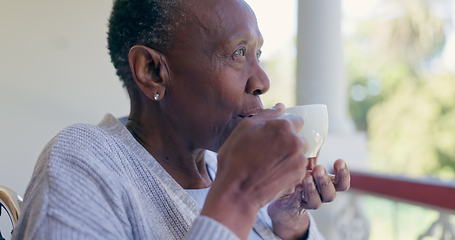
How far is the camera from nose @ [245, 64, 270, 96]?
116 centimetres

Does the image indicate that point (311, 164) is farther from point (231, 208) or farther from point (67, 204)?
point (67, 204)

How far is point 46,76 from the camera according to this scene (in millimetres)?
2131

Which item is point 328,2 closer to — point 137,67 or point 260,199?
point 137,67

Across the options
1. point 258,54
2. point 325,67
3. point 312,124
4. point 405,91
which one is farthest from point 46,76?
point 405,91

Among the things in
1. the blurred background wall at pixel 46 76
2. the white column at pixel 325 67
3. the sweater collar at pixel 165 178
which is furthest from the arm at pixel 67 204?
the white column at pixel 325 67

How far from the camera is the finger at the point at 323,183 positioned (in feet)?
3.98

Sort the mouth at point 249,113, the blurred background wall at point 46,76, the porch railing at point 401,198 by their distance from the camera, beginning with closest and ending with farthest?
the mouth at point 249,113 < the blurred background wall at point 46,76 < the porch railing at point 401,198

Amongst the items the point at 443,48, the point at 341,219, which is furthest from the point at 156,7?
the point at 443,48

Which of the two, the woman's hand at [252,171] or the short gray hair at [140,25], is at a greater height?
the short gray hair at [140,25]

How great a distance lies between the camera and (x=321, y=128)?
1049 mm

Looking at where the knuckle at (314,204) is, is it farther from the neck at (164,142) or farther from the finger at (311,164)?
the neck at (164,142)

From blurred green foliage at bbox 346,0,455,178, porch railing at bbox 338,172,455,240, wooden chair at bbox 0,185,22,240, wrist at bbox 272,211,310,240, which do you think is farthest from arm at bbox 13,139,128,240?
blurred green foliage at bbox 346,0,455,178

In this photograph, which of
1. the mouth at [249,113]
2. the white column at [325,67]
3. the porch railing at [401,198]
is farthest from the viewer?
Result: the white column at [325,67]

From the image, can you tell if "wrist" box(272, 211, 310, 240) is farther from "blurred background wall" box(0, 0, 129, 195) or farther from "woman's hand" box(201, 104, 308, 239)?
"blurred background wall" box(0, 0, 129, 195)
